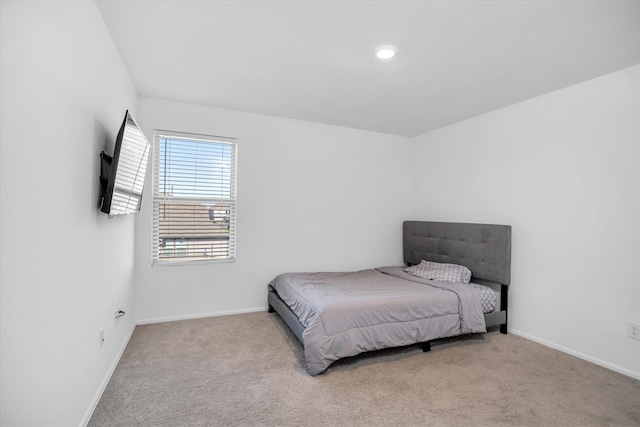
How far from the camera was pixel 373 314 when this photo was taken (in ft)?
8.85

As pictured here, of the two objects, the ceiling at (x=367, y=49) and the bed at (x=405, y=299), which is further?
the bed at (x=405, y=299)

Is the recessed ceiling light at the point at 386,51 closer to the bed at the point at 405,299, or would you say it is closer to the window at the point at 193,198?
the bed at the point at 405,299

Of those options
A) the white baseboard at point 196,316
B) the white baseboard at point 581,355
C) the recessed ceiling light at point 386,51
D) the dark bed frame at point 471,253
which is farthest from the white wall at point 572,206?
the white baseboard at point 196,316

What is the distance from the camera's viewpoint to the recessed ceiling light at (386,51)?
7.57ft

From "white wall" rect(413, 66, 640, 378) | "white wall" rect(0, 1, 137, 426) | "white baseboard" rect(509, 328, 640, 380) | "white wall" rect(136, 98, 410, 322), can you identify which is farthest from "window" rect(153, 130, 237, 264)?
"white baseboard" rect(509, 328, 640, 380)

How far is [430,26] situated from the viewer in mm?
2061

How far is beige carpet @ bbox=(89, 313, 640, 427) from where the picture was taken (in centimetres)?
195

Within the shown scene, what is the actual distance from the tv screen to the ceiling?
2.49ft

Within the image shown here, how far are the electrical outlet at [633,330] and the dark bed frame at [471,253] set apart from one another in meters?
0.99

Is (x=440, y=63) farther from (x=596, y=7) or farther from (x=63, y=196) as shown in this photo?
(x=63, y=196)

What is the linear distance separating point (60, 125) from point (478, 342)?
148 inches

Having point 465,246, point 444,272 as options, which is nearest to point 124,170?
point 444,272

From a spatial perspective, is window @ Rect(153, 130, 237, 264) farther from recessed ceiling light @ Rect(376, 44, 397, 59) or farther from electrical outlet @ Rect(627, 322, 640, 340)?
electrical outlet @ Rect(627, 322, 640, 340)

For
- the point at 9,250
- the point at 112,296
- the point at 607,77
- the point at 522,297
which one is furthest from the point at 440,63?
the point at 112,296
